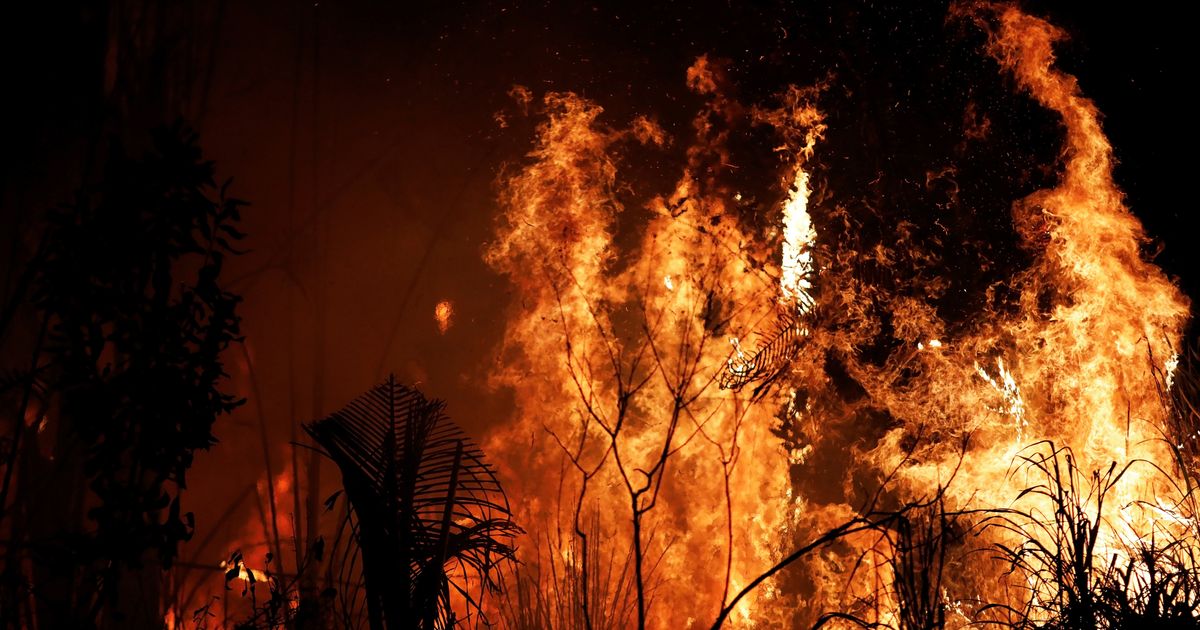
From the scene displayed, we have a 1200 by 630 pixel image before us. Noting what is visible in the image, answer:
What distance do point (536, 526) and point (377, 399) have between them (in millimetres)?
1837

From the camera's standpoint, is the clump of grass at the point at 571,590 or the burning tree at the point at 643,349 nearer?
the clump of grass at the point at 571,590

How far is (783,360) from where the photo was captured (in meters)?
4.60

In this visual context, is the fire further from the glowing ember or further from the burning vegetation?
the glowing ember

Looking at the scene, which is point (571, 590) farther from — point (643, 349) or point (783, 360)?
point (783, 360)

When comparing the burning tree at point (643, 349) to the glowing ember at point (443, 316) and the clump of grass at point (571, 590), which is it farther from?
the glowing ember at point (443, 316)

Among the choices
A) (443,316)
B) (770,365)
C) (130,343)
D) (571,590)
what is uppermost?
(443,316)

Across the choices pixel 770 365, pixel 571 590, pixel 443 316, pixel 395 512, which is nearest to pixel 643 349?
pixel 770 365

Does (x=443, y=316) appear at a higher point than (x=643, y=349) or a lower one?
higher

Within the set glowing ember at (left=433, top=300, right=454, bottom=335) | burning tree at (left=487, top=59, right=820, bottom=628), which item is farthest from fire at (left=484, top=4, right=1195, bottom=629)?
glowing ember at (left=433, top=300, right=454, bottom=335)

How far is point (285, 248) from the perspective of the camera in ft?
13.5

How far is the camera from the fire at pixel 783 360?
4.31 metres

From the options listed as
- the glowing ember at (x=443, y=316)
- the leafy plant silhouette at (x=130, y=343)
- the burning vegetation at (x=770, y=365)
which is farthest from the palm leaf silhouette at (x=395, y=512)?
the glowing ember at (x=443, y=316)

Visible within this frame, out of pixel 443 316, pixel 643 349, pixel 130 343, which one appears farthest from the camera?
pixel 643 349

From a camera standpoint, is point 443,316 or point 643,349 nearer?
point 443,316
